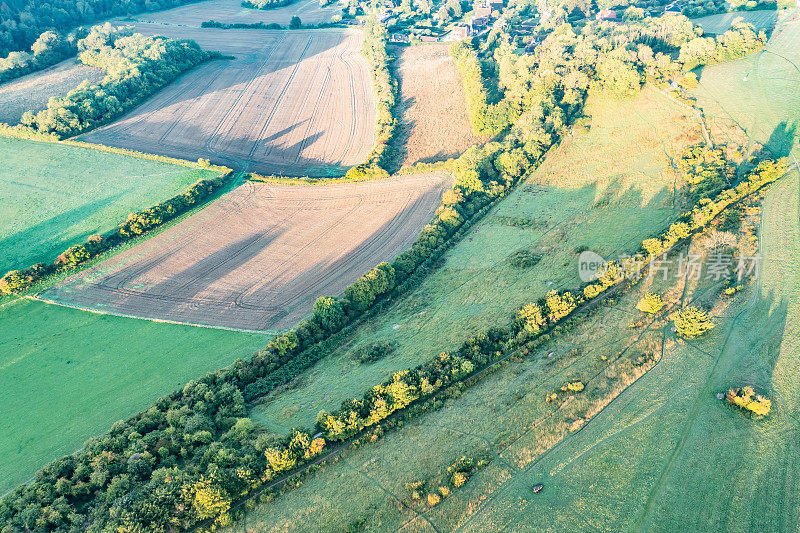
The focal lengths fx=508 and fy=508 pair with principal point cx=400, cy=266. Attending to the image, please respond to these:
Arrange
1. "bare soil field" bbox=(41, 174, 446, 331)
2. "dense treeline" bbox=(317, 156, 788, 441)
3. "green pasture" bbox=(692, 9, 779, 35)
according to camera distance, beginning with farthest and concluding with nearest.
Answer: "green pasture" bbox=(692, 9, 779, 35), "bare soil field" bbox=(41, 174, 446, 331), "dense treeline" bbox=(317, 156, 788, 441)

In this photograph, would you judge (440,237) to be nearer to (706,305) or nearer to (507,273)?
(507,273)

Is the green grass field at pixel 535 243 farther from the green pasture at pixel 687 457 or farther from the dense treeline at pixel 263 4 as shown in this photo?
the dense treeline at pixel 263 4

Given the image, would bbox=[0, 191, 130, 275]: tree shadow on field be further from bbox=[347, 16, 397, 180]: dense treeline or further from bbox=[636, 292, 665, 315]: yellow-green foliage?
bbox=[636, 292, 665, 315]: yellow-green foliage

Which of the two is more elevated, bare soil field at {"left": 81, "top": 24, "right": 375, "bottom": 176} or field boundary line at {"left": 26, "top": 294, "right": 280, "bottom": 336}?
bare soil field at {"left": 81, "top": 24, "right": 375, "bottom": 176}

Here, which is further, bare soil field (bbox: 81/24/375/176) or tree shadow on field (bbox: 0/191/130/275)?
bare soil field (bbox: 81/24/375/176)

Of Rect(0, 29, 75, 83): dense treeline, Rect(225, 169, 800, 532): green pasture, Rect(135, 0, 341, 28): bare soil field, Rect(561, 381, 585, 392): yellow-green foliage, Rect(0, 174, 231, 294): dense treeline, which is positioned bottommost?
Rect(225, 169, 800, 532): green pasture

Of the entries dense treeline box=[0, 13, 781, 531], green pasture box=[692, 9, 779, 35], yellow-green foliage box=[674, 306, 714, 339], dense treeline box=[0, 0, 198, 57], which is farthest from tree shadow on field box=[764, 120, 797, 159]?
→ dense treeline box=[0, 0, 198, 57]

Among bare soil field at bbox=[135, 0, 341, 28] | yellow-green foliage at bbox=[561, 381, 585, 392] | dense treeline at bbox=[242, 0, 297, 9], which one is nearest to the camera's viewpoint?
yellow-green foliage at bbox=[561, 381, 585, 392]

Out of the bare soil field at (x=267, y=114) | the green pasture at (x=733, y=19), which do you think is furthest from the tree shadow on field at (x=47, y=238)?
the green pasture at (x=733, y=19)

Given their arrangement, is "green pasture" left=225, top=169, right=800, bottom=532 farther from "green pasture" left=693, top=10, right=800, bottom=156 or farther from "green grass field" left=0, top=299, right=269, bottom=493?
"green pasture" left=693, top=10, right=800, bottom=156
